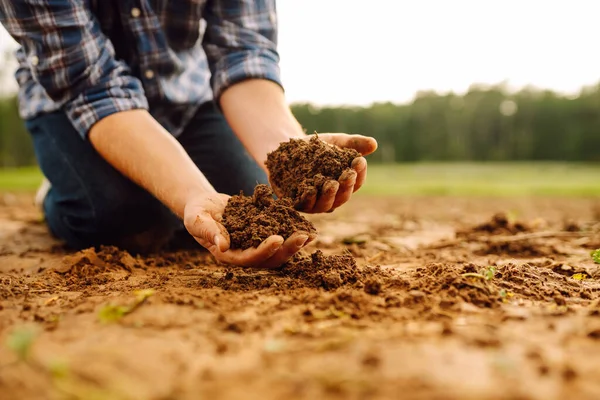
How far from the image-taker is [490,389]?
43.6 inches

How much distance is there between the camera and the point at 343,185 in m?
2.13

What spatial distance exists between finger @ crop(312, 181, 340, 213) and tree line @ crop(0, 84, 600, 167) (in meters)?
45.4

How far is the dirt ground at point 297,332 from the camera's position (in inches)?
44.7

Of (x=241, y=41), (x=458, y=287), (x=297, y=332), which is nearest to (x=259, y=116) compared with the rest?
(x=241, y=41)

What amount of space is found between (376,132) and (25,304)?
53.3m

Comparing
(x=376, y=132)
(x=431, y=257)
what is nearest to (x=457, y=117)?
(x=376, y=132)

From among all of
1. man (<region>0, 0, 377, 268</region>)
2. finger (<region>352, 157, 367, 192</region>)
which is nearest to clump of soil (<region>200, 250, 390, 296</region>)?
man (<region>0, 0, 377, 268</region>)

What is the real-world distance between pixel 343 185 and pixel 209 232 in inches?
23.0

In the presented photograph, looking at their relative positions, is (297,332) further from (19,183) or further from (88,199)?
(19,183)

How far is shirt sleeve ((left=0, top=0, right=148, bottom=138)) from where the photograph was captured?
8.59 ft

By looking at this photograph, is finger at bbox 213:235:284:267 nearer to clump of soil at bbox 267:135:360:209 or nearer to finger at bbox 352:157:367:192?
clump of soil at bbox 267:135:360:209

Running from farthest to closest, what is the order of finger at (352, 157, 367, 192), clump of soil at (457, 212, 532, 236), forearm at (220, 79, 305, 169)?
clump of soil at (457, 212, 532, 236) < forearm at (220, 79, 305, 169) < finger at (352, 157, 367, 192)

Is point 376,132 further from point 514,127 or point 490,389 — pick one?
point 490,389

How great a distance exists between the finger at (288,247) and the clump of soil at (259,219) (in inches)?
2.4
